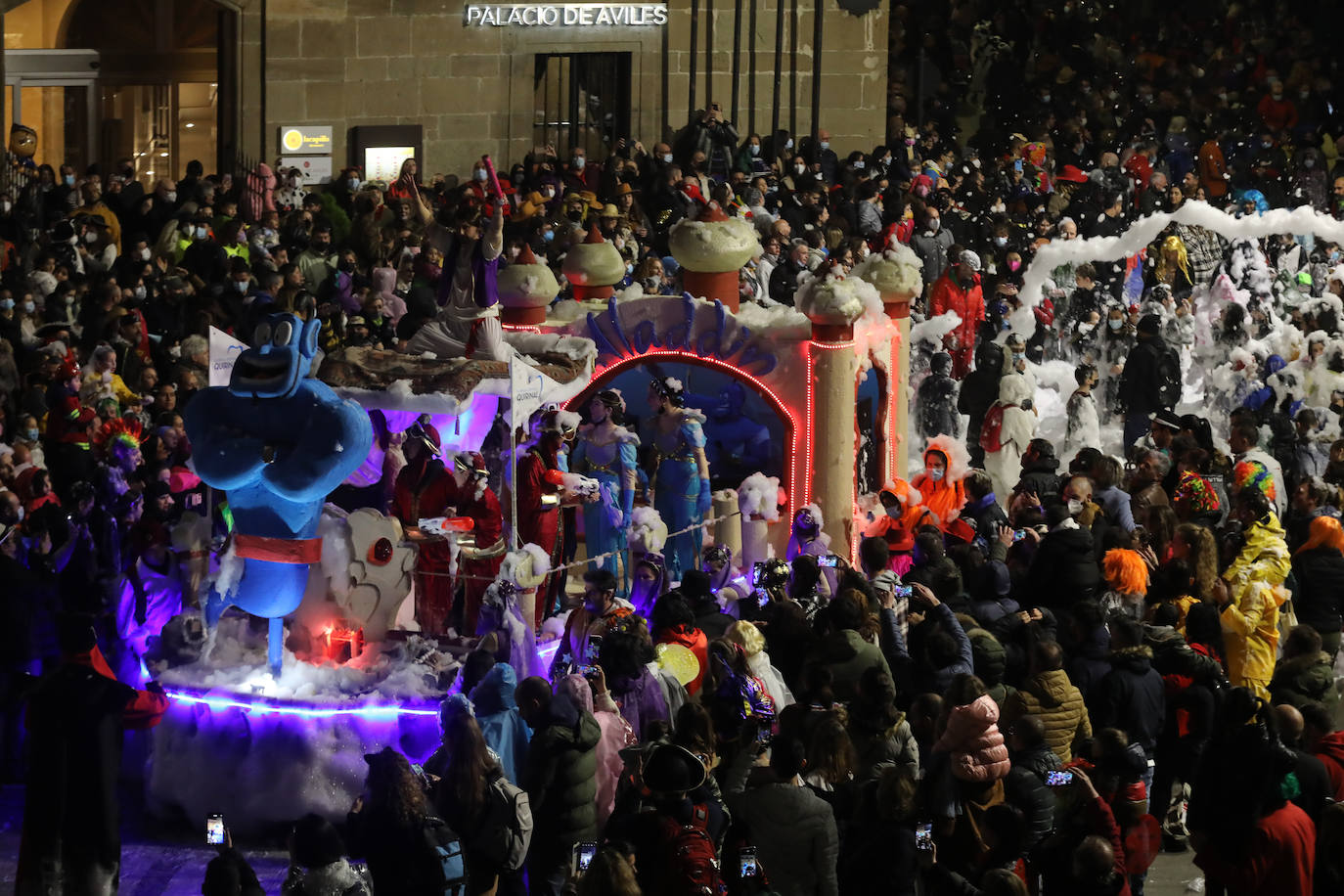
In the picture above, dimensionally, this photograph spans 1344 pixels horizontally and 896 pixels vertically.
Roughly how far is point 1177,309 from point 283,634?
1083cm

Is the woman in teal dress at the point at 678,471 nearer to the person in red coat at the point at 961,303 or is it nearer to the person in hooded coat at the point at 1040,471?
the person in hooded coat at the point at 1040,471

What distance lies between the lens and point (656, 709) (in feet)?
31.1

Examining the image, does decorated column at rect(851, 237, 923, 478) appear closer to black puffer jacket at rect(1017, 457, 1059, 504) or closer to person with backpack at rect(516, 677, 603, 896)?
black puffer jacket at rect(1017, 457, 1059, 504)

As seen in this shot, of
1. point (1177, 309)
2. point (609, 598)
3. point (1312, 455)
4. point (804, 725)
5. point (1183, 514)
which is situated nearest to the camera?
point (804, 725)

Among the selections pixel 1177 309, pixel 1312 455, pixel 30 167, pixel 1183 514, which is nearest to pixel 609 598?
pixel 1183 514

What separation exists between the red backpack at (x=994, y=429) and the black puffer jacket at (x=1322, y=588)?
13.0 feet

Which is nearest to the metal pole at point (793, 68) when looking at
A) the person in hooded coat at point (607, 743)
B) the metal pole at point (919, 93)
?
the metal pole at point (919, 93)

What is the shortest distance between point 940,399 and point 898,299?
2022 millimetres

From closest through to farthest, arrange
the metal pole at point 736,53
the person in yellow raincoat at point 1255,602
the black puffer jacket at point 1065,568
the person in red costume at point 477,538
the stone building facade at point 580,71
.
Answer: the person in red costume at point 477,538
the black puffer jacket at point 1065,568
the person in yellow raincoat at point 1255,602
the stone building facade at point 580,71
the metal pole at point 736,53

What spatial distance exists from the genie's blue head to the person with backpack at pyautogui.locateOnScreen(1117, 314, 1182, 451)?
344 inches

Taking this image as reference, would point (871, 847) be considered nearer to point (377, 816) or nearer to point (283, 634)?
point (377, 816)

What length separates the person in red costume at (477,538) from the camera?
34.6ft

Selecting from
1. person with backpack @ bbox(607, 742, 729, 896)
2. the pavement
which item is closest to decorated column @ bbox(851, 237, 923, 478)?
the pavement

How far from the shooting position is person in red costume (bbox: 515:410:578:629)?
37.2 ft
